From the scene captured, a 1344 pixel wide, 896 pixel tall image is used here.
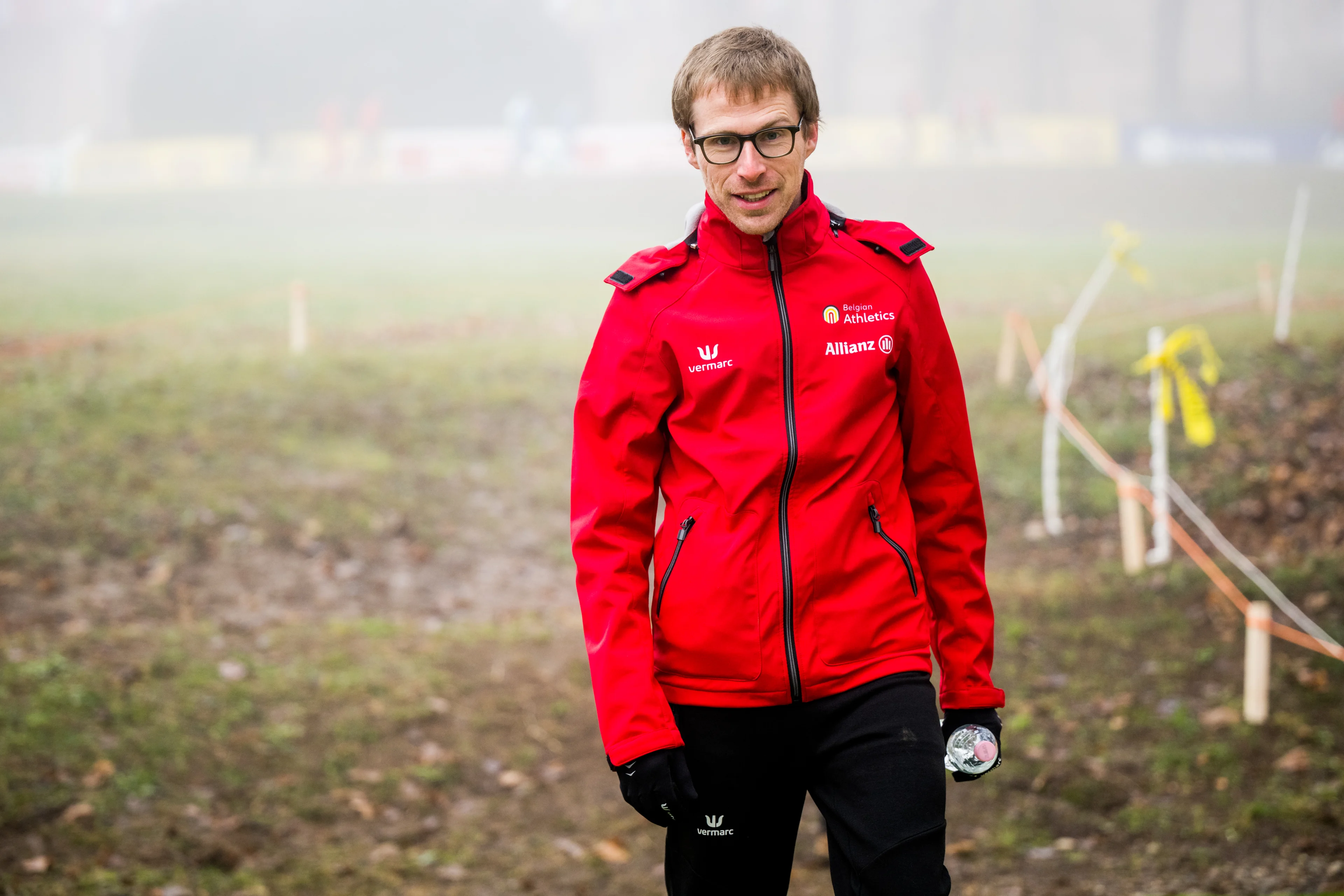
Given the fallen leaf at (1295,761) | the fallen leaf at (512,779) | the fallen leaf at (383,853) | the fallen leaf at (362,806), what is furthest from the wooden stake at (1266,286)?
the fallen leaf at (383,853)

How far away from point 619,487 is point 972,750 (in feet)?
2.76

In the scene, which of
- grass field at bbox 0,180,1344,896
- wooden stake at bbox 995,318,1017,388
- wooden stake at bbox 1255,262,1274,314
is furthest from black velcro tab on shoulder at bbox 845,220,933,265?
wooden stake at bbox 1255,262,1274,314

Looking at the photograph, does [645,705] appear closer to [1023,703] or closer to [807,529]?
[807,529]

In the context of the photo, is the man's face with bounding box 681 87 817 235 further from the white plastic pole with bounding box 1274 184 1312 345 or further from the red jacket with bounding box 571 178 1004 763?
the white plastic pole with bounding box 1274 184 1312 345

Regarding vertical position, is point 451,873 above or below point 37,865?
below

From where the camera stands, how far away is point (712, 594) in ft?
6.94

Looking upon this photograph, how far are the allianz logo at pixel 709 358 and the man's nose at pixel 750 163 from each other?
12.0 inches

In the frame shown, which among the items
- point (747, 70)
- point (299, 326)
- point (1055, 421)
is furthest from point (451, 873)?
point (299, 326)

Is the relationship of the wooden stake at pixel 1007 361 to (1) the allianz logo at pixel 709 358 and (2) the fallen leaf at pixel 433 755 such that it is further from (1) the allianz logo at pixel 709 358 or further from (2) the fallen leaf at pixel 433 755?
(1) the allianz logo at pixel 709 358

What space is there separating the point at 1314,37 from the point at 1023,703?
851 centimetres

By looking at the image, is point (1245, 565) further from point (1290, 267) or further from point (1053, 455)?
point (1290, 267)

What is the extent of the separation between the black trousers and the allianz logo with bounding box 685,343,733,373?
24.6 inches

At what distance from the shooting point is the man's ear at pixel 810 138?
2.16m

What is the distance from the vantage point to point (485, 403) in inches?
438
